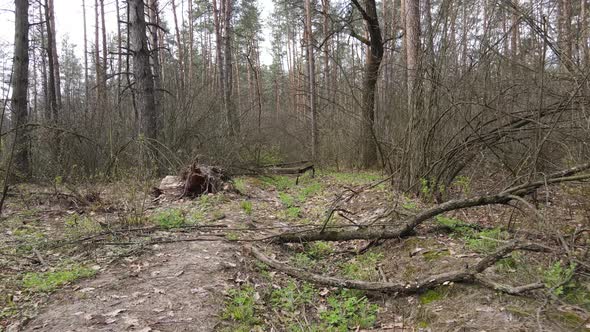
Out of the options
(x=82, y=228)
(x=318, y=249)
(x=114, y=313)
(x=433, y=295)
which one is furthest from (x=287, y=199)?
(x=114, y=313)

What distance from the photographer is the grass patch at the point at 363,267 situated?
12.6 feet

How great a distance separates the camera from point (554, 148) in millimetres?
4891

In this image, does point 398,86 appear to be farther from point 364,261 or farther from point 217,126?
point 217,126

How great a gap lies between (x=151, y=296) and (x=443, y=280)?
2441mm

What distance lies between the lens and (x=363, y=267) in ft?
13.3

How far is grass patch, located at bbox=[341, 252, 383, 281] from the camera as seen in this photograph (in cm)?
383

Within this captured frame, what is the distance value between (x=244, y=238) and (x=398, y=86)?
→ 4381 mm

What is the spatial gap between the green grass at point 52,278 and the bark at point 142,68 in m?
5.65

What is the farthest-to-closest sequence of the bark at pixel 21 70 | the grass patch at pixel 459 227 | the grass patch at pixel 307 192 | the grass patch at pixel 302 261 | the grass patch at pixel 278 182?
the grass patch at pixel 278 182 → the bark at pixel 21 70 → the grass patch at pixel 307 192 → the grass patch at pixel 302 261 → the grass patch at pixel 459 227

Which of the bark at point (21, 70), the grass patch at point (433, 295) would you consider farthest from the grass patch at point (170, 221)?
the bark at point (21, 70)

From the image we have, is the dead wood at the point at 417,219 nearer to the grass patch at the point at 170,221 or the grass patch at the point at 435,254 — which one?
the grass patch at the point at 435,254

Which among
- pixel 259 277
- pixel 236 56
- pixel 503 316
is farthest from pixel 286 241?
pixel 236 56

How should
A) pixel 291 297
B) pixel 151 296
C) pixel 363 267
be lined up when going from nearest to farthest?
pixel 151 296 < pixel 291 297 < pixel 363 267

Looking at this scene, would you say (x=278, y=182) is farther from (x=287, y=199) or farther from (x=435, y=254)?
(x=435, y=254)
